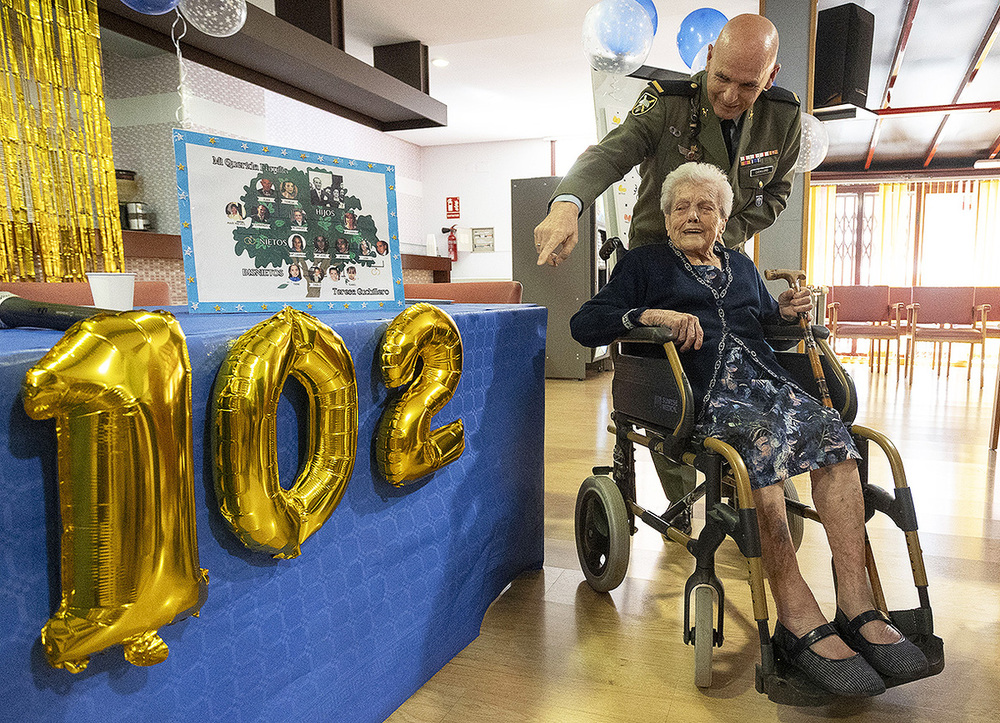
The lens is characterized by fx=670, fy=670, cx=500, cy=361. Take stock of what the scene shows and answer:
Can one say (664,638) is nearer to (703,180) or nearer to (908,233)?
(703,180)

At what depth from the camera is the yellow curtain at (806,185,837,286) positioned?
9.60m

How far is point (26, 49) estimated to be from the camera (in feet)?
10.5

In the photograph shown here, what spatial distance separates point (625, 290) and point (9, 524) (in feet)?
4.25

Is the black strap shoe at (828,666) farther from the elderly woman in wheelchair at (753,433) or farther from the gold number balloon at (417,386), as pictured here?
the gold number balloon at (417,386)

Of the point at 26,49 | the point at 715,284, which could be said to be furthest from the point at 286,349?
the point at 26,49

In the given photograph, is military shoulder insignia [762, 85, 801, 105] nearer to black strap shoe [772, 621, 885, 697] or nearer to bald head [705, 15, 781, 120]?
bald head [705, 15, 781, 120]

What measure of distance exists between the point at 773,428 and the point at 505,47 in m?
5.73

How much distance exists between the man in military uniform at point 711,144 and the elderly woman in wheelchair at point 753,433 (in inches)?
8.1

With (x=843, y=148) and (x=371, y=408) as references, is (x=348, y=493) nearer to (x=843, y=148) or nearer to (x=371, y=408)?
(x=371, y=408)

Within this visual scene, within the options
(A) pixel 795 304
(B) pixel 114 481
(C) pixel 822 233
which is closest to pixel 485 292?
(A) pixel 795 304

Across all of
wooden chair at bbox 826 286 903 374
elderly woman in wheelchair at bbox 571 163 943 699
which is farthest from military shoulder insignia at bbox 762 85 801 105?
wooden chair at bbox 826 286 903 374

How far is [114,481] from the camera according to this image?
2.05 feet

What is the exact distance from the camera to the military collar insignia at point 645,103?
1.82 m

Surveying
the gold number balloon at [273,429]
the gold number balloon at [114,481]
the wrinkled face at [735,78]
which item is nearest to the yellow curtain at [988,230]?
the wrinkled face at [735,78]
